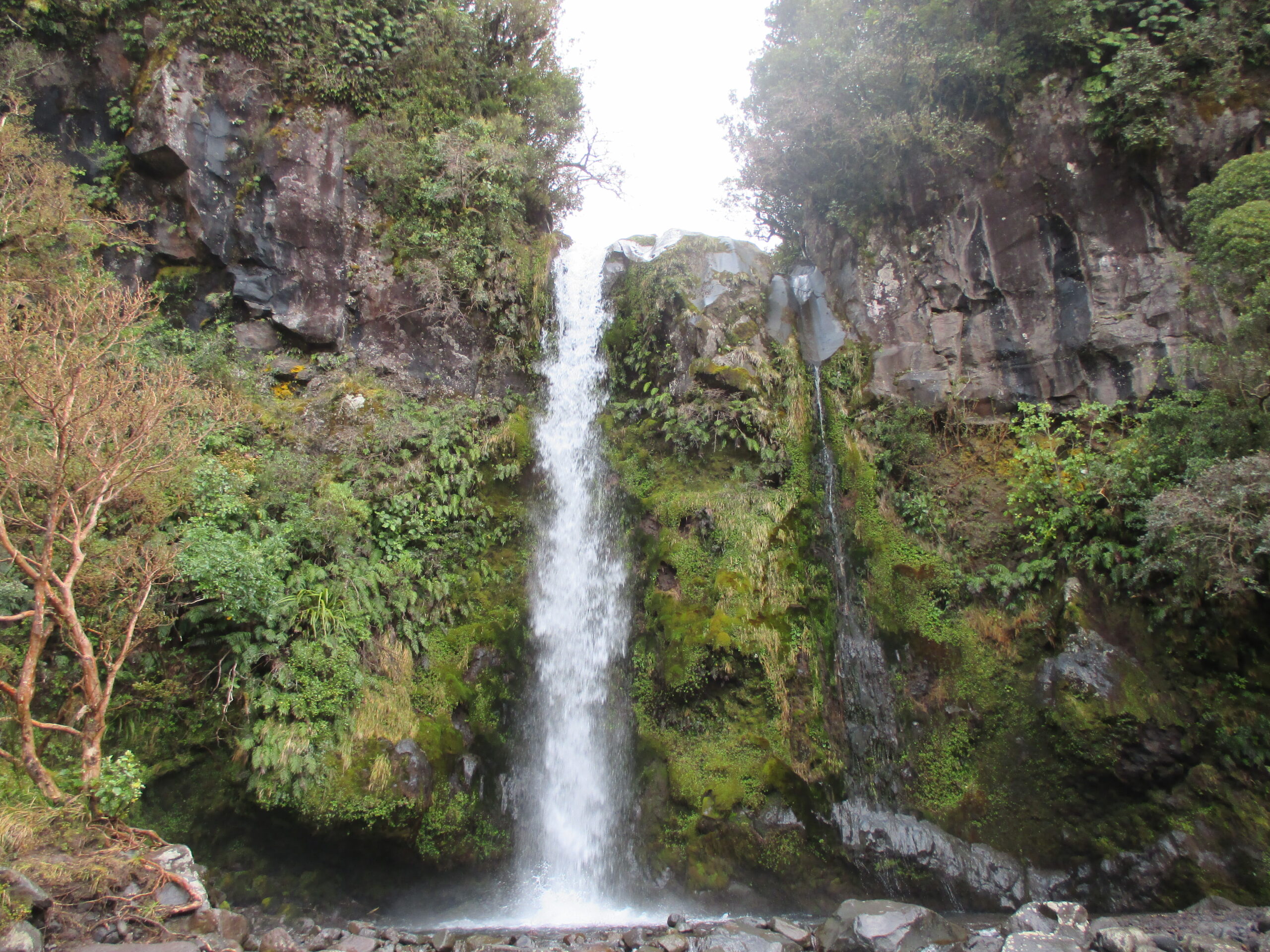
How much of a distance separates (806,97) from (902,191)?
2427mm

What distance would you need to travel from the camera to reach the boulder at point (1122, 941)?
5184mm

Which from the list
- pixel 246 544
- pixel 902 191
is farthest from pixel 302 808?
pixel 902 191

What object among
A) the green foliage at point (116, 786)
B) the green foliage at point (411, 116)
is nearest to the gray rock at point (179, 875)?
the green foliage at point (116, 786)

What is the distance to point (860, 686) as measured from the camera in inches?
344

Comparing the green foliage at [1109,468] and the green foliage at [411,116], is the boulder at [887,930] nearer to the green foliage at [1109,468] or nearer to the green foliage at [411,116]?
the green foliage at [1109,468]

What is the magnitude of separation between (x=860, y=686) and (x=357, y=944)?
6.49 metres

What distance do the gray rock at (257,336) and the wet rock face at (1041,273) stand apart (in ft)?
32.8

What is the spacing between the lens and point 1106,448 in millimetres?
8992

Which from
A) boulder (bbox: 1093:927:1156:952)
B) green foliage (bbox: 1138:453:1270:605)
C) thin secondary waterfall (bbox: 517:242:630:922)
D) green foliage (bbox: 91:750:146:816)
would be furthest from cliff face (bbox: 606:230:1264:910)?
green foliage (bbox: 91:750:146:816)

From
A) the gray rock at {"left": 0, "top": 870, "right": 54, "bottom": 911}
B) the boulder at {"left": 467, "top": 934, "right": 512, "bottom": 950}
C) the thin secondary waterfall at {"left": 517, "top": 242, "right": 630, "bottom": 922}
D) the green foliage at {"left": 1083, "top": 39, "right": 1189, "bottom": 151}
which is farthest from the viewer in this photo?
the green foliage at {"left": 1083, "top": 39, "right": 1189, "bottom": 151}

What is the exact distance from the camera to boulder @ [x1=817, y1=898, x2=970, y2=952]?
593 cm

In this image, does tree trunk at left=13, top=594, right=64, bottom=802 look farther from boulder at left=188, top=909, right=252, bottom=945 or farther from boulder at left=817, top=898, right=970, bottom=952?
boulder at left=817, top=898, right=970, bottom=952

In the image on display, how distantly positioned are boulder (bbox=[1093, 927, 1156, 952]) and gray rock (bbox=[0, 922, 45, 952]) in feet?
25.6

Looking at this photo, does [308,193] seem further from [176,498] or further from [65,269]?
[176,498]
